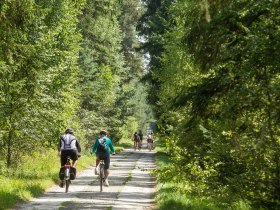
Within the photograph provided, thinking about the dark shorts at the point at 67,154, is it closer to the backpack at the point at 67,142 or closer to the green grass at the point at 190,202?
the backpack at the point at 67,142

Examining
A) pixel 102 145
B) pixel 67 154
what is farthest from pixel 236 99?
pixel 102 145

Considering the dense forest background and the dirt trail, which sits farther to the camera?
the dirt trail

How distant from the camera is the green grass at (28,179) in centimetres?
1335

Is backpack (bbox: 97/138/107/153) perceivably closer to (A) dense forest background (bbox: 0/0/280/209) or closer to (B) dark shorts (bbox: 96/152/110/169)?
(B) dark shorts (bbox: 96/152/110/169)

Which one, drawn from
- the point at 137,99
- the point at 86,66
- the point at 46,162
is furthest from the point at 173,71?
the point at 137,99

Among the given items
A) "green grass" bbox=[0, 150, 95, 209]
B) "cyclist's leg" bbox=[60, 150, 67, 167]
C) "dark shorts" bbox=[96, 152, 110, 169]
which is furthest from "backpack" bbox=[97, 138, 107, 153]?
"green grass" bbox=[0, 150, 95, 209]

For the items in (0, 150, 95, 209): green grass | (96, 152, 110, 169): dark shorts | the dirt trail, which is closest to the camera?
the dirt trail

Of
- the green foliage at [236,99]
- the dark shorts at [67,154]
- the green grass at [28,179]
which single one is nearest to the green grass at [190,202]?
the green foliage at [236,99]

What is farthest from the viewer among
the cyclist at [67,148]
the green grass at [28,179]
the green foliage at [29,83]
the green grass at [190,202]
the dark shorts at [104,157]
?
the dark shorts at [104,157]

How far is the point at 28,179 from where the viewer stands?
16.9 meters

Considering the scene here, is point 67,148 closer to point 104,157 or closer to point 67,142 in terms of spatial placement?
point 67,142

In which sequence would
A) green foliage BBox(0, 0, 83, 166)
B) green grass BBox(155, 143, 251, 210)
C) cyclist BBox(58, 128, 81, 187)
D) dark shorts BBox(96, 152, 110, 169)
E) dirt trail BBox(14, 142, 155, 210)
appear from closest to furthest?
1. green grass BBox(155, 143, 251, 210)
2. green foliage BBox(0, 0, 83, 166)
3. dirt trail BBox(14, 142, 155, 210)
4. cyclist BBox(58, 128, 81, 187)
5. dark shorts BBox(96, 152, 110, 169)

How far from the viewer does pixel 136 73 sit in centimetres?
5859

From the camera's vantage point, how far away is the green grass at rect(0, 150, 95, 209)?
13.4 meters
